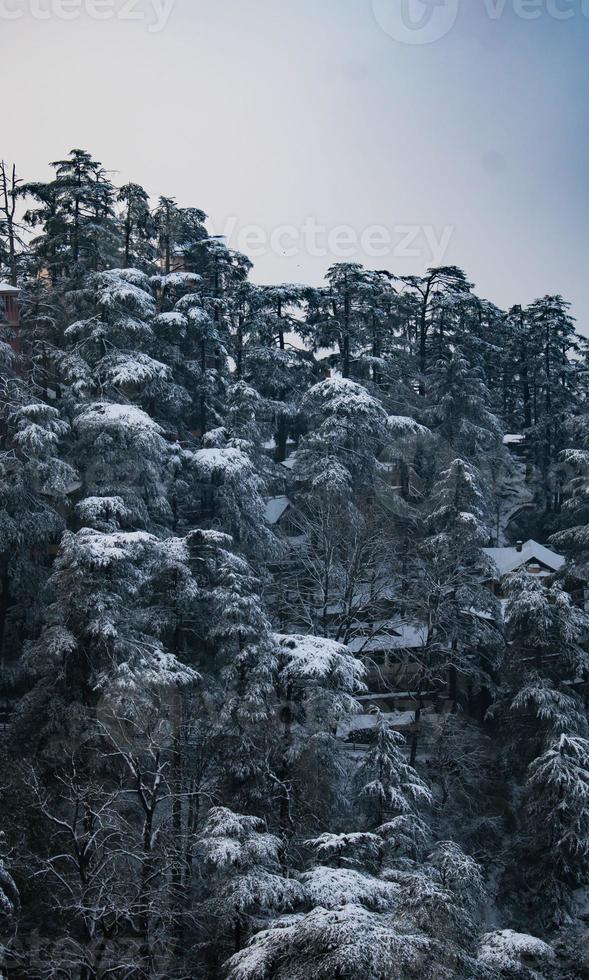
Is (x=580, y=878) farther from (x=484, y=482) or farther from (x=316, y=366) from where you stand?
(x=316, y=366)

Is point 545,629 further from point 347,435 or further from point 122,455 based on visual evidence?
point 122,455

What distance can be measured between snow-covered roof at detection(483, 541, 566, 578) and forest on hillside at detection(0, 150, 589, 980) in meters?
0.20

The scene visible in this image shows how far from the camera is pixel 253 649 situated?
18.1 m

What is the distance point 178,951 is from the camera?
50.8 feet

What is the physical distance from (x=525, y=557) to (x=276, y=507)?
37.5 ft

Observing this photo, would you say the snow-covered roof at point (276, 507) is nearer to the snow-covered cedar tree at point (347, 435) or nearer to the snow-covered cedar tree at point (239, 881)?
the snow-covered cedar tree at point (347, 435)

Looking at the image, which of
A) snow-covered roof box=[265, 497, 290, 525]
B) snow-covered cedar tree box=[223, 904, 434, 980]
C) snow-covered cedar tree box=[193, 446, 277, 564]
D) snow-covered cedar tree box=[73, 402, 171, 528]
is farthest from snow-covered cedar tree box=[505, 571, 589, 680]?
snow-covered cedar tree box=[223, 904, 434, 980]

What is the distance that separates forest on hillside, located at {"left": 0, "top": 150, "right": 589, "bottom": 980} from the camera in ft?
42.9

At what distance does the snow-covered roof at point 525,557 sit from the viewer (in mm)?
31469

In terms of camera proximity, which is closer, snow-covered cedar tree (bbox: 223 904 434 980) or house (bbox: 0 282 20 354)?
snow-covered cedar tree (bbox: 223 904 434 980)

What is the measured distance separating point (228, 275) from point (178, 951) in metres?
29.3

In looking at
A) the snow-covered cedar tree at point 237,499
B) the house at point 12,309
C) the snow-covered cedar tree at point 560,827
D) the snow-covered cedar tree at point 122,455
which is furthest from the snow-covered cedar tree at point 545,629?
the house at point 12,309

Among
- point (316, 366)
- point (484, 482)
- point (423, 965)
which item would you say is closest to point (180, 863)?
point (423, 965)

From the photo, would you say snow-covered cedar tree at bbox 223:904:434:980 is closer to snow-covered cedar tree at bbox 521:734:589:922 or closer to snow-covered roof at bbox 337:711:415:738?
snow-covered cedar tree at bbox 521:734:589:922
